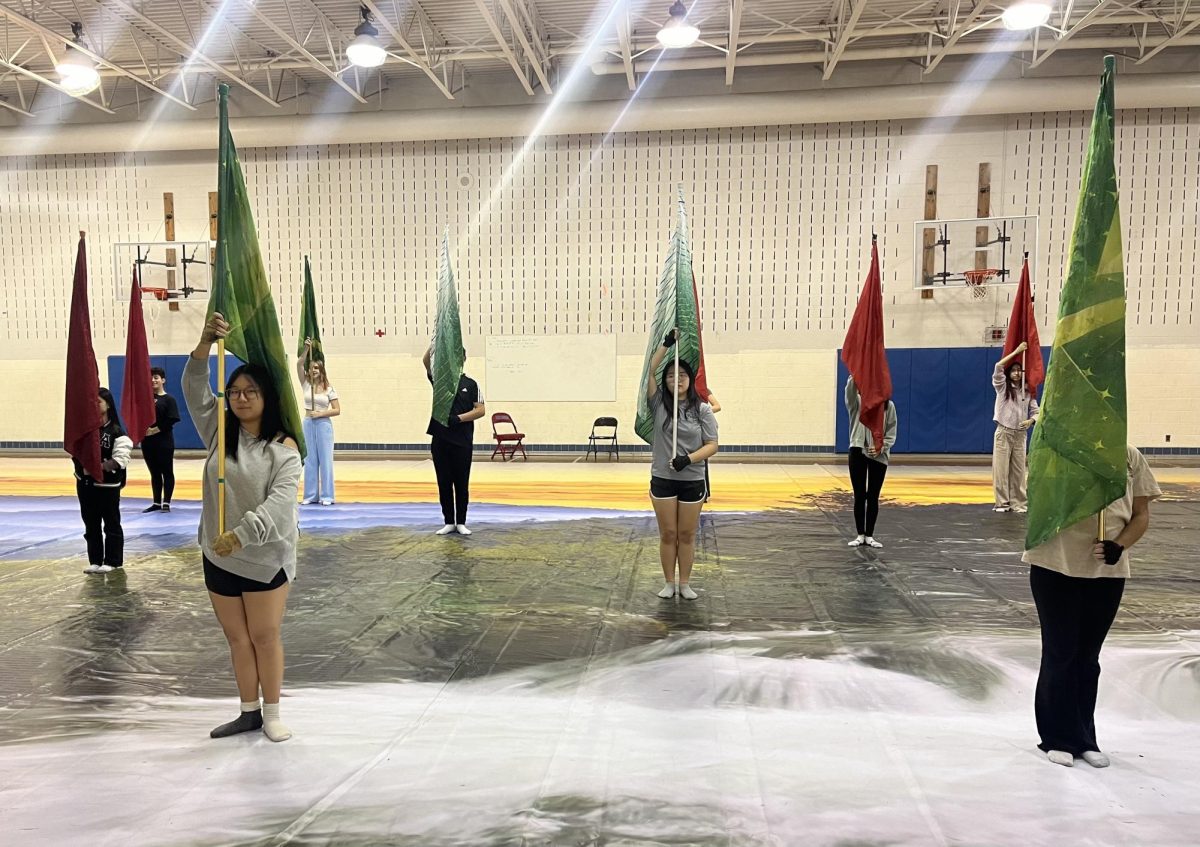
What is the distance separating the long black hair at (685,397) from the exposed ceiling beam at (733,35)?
7.58 metres

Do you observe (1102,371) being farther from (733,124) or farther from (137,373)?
(733,124)

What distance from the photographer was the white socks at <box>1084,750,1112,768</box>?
256cm

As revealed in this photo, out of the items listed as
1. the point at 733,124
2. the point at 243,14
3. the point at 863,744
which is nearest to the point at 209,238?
the point at 243,14

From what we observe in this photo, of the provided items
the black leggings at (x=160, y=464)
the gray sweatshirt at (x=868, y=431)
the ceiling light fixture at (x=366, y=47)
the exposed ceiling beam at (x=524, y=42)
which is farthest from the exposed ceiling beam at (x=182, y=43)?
the gray sweatshirt at (x=868, y=431)

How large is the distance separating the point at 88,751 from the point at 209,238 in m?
14.1

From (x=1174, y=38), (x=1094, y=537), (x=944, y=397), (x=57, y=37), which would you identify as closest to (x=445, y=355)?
(x=1094, y=537)

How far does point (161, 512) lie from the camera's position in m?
7.95

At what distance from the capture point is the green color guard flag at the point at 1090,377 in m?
2.53

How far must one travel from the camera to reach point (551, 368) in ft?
46.0

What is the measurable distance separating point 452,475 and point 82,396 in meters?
2.92

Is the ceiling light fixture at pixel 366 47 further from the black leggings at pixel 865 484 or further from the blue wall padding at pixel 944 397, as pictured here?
the blue wall padding at pixel 944 397

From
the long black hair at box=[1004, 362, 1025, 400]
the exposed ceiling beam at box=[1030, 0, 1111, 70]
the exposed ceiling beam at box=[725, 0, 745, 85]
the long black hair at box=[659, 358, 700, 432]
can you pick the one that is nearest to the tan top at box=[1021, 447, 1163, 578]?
the long black hair at box=[659, 358, 700, 432]

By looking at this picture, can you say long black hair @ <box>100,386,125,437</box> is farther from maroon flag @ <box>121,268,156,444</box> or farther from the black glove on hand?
the black glove on hand

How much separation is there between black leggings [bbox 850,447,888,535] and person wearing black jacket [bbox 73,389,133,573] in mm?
5654
